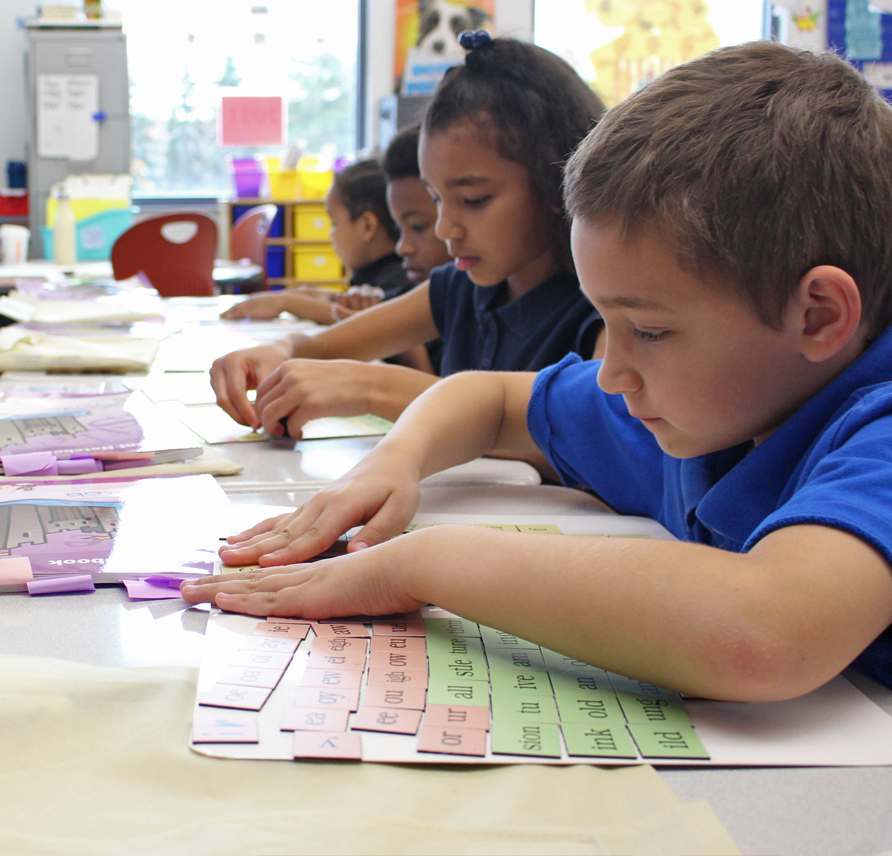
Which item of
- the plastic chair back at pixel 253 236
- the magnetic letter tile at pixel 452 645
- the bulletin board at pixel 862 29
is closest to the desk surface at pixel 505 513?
the magnetic letter tile at pixel 452 645

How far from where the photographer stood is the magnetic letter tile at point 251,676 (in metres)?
0.40

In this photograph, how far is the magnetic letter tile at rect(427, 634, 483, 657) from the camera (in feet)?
1.45

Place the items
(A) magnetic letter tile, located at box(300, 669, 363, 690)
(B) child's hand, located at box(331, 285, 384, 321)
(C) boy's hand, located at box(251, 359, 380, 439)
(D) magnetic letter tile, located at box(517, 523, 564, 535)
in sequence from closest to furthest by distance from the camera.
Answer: (A) magnetic letter tile, located at box(300, 669, 363, 690), (D) magnetic letter tile, located at box(517, 523, 564, 535), (C) boy's hand, located at box(251, 359, 380, 439), (B) child's hand, located at box(331, 285, 384, 321)

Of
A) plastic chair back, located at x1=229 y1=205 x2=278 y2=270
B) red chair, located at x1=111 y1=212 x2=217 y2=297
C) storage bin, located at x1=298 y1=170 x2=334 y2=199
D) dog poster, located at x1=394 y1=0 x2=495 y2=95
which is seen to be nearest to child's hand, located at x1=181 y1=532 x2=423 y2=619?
red chair, located at x1=111 y1=212 x2=217 y2=297

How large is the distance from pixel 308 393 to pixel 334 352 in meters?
0.40

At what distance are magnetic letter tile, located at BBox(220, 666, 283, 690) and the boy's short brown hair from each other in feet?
0.93

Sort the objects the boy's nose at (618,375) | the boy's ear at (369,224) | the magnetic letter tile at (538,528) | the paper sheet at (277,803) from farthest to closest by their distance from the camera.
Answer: the boy's ear at (369,224)
the magnetic letter tile at (538,528)
the boy's nose at (618,375)
the paper sheet at (277,803)

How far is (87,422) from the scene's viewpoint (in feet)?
2.95

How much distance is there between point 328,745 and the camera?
35cm

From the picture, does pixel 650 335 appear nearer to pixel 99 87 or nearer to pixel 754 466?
Answer: pixel 754 466

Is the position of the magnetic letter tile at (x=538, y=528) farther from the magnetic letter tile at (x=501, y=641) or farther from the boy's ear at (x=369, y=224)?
the boy's ear at (x=369, y=224)

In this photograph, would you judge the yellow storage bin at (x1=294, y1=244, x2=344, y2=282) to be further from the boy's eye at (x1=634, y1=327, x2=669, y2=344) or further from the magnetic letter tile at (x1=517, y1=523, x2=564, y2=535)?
the boy's eye at (x1=634, y1=327, x2=669, y2=344)

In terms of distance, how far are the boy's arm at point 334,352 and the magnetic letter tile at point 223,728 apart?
55 centimetres

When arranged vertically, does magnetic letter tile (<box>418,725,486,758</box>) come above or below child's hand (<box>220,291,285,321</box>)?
above
